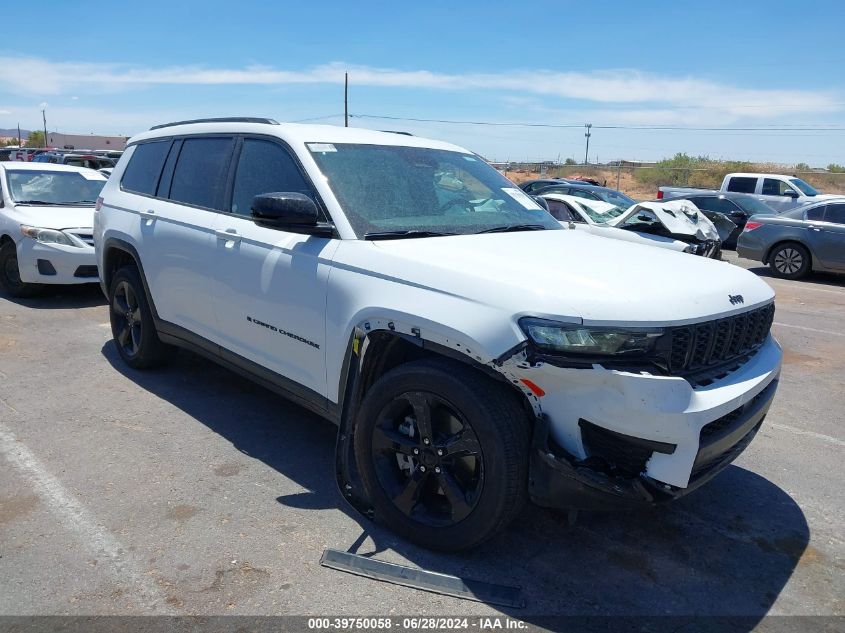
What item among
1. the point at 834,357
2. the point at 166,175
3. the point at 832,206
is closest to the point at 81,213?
the point at 166,175

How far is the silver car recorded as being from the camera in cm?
1229

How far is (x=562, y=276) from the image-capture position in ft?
9.89

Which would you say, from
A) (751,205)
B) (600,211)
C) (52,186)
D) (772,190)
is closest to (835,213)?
(600,211)

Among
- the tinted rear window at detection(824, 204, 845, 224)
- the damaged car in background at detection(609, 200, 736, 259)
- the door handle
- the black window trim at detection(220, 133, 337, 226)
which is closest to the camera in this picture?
the black window trim at detection(220, 133, 337, 226)

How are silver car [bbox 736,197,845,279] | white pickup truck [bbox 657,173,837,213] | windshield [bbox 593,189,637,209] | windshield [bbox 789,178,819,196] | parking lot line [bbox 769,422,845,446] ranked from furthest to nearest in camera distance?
windshield [bbox 789,178,819,196]
white pickup truck [bbox 657,173,837,213]
windshield [bbox 593,189,637,209]
silver car [bbox 736,197,845,279]
parking lot line [bbox 769,422,845,446]

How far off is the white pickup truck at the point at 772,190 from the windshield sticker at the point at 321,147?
1585cm

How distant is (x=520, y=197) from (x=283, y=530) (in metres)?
2.55

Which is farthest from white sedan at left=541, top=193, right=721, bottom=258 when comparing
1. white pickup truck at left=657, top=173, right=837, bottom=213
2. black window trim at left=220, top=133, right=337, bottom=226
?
white pickup truck at left=657, top=173, right=837, bottom=213

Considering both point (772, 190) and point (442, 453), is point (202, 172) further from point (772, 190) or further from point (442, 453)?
point (772, 190)

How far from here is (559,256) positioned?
11.2ft

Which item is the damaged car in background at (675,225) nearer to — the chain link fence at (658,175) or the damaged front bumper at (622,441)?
the damaged front bumper at (622,441)

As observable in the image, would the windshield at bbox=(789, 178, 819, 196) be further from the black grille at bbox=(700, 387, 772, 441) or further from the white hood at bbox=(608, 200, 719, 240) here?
the black grille at bbox=(700, 387, 772, 441)

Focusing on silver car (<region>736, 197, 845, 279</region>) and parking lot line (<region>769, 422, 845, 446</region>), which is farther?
silver car (<region>736, 197, 845, 279</region>)

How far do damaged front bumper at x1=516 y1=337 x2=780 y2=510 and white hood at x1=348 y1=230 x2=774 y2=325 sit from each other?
11.1 inches
